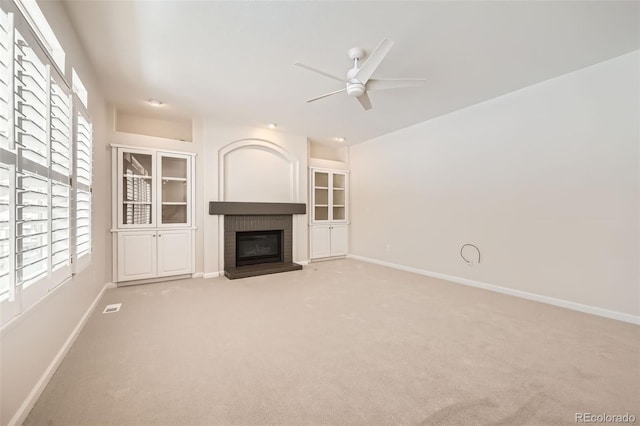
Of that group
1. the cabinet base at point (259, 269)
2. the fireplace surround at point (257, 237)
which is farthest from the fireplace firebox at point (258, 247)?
the cabinet base at point (259, 269)

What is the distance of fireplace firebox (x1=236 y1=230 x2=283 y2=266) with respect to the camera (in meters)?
5.01

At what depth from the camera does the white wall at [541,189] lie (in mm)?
2820

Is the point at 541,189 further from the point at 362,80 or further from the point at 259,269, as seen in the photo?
the point at 259,269

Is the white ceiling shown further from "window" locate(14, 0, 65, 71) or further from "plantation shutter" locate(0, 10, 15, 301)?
"plantation shutter" locate(0, 10, 15, 301)

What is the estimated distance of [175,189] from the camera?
447cm

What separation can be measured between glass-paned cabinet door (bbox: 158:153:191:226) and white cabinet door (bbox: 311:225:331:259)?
2545 millimetres

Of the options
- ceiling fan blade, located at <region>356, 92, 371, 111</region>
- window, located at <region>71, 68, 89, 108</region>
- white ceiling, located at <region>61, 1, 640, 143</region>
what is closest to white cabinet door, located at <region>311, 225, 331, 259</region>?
white ceiling, located at <region>61, 1, 640, 143</region>

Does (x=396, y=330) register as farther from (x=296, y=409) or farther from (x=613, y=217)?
(x=613, y=217)

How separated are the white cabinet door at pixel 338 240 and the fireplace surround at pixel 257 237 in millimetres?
1091

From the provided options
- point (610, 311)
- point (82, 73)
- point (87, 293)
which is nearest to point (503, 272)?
point (610, 311)

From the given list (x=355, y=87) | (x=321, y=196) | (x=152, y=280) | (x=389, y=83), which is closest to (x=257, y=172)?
(x=321, y=196)

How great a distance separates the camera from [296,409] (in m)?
1.51

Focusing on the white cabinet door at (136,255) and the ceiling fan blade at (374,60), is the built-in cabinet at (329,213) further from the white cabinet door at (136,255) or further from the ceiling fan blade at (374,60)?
the ceiling fan blade at (374,60)

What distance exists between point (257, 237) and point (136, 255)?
1964 millimetres
